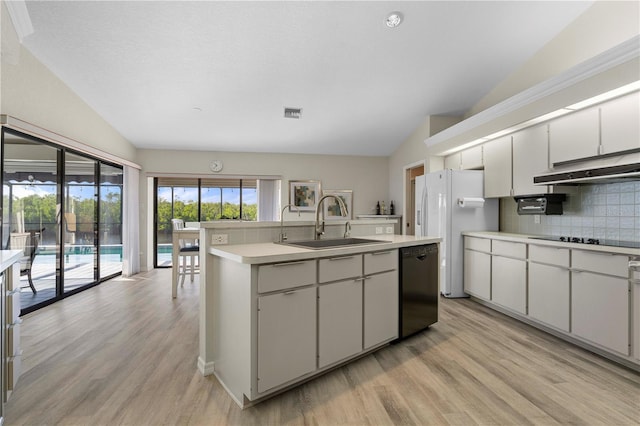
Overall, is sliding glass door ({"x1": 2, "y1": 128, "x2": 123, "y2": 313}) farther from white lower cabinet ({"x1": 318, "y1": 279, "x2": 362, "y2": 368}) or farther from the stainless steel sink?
white lower cabinet ({"x1": 318, "y1": 279, "x2": 362, "y2": 368})

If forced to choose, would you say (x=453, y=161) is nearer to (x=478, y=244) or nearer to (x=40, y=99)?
(x=478, y=244)

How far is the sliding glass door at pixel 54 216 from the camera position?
3.23 meters

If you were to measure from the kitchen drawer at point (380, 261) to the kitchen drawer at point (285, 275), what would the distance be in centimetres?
53

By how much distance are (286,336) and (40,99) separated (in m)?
3.82

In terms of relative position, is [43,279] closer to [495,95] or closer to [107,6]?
[107,6]

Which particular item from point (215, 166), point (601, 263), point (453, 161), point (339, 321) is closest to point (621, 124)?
point (601, 263)

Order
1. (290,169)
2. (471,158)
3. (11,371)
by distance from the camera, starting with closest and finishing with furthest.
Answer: (11,371) → (471,158) → (290,169)

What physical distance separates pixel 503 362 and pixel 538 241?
1.24 meters

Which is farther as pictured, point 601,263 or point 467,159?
point 467,159

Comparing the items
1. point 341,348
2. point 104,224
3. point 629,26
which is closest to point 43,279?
point 104,224

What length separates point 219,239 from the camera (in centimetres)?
205

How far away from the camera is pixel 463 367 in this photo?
214 cm

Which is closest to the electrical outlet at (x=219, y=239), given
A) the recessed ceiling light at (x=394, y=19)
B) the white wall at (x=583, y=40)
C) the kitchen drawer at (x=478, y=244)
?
the recessed ceiling light at (x=394, y=19)

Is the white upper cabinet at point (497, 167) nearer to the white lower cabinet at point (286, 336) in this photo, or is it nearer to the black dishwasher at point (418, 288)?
the black dishwasher at point (418, 288)
